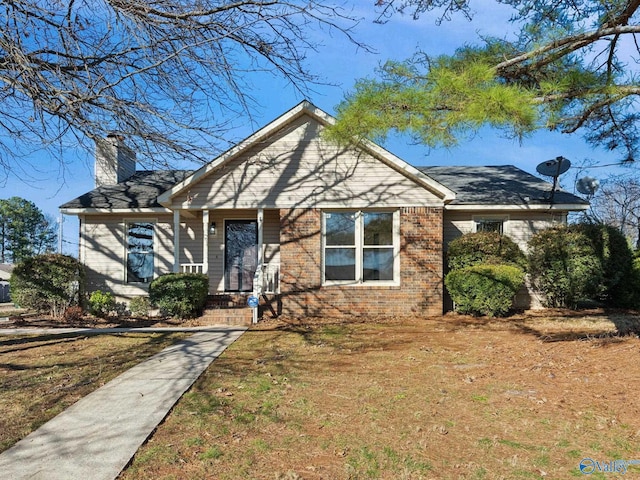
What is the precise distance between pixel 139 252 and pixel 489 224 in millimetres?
10211

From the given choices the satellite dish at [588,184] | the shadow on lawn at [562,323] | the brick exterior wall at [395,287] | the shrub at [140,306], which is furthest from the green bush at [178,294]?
the satellite dish at [588,184]

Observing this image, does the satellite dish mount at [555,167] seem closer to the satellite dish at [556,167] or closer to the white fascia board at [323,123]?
the satellite dish at [556,167]

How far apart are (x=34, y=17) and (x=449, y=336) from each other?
8.39 meters

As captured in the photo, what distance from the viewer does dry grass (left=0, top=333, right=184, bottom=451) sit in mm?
4734

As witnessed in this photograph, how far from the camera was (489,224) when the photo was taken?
42.9 feet

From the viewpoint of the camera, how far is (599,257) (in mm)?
11203

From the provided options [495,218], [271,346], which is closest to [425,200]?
[495,218]

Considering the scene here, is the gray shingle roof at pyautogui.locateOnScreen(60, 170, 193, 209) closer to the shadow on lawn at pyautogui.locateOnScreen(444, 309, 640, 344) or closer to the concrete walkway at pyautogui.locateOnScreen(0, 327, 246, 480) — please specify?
the concrete walkway at pyautogui.locateOnScreen(0, 327, 246, 480)

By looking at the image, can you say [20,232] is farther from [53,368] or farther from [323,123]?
[53,368]

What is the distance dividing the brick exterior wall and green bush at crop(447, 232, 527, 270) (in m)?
0.45

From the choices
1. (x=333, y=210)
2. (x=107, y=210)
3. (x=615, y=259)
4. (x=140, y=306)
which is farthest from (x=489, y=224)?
(x=107, y=210)

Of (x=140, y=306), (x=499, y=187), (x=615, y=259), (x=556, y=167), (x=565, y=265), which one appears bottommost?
(x=140, y=306)

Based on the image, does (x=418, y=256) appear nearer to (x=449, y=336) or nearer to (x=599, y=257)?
(x=449, y=336)

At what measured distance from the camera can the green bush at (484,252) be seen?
455 inches
